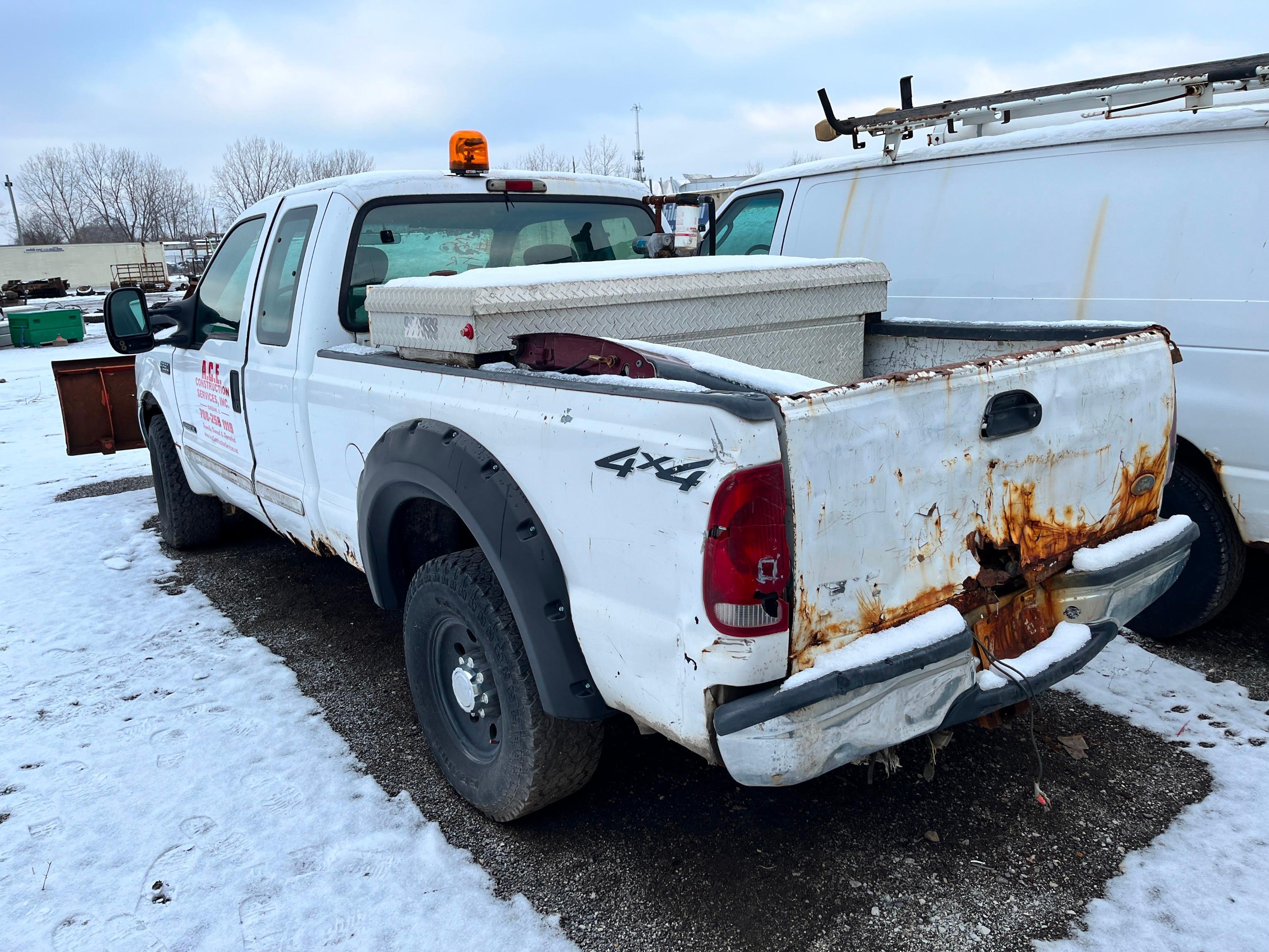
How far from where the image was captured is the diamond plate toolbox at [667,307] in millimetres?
2555

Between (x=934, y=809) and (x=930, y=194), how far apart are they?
3.06m

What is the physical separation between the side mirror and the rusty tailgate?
1.64 meters

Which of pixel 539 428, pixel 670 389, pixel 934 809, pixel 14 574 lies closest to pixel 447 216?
pixel 539 428

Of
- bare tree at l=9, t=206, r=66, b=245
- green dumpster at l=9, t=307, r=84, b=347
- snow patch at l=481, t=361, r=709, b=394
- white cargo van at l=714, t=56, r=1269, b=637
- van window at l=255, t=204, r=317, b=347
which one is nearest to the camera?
snow patch at l=481, t=361, r=709, b=394

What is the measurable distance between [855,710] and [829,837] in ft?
2.95

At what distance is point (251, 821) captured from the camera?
9.00ft

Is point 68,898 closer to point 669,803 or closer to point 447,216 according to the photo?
point 669,803

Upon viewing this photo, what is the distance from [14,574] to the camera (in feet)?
16.8

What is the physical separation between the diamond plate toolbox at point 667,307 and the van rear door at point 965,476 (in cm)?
99

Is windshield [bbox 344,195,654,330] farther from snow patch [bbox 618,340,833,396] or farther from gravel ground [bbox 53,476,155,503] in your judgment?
gravel ground [bbox 53,476,155,503]

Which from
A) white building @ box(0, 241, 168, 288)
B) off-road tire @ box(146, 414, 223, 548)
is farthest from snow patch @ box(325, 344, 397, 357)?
white building @ box(0, 241, 168, 288)

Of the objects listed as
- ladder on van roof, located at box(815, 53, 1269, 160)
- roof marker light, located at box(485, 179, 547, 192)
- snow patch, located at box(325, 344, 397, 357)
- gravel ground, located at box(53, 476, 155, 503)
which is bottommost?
gravel ground, located at box(53, 476, 155, 503)

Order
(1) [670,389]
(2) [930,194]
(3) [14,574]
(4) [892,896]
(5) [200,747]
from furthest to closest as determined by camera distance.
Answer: (3) [14,574] → (2) [930,194] → (5) [200,747] → (4) [892,896] → (1) [670,389]

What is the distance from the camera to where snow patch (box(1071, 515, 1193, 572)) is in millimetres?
2363
